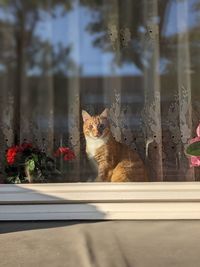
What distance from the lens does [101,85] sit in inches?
126

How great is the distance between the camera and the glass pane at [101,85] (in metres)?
3.14

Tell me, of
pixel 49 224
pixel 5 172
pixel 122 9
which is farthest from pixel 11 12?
pixel 49 224

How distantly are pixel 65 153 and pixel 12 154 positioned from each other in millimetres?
332

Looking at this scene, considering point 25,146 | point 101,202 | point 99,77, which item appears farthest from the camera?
point 99,77

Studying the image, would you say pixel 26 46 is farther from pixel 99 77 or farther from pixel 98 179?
pixel 98 179

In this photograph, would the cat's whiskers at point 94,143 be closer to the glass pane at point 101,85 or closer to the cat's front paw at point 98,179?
the glass pane at point 101,85

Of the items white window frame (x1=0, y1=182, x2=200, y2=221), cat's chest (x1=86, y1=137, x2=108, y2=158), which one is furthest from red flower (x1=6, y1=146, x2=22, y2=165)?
cat's chest (x1=86, y1=137, x2=108, y2=158)

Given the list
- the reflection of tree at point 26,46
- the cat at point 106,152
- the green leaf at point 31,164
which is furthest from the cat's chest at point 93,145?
the reflection of tree at point 26,46

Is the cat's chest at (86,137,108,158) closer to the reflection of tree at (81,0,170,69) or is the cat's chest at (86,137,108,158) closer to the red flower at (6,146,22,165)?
the red flower at (6,146,22,165)

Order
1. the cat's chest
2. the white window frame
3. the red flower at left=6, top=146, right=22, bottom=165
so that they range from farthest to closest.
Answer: the cat's chest, the red flower at left=6, top=146, right=22, bottom=165, the white window frame

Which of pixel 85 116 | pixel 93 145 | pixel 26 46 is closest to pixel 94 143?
pixel 93 145

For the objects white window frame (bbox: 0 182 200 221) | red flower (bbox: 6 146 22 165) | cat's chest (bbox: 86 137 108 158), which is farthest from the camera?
cat's chest (bbox: 86 137 108 158)

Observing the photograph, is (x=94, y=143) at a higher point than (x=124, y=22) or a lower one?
lower

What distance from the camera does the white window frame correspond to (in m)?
2.92
